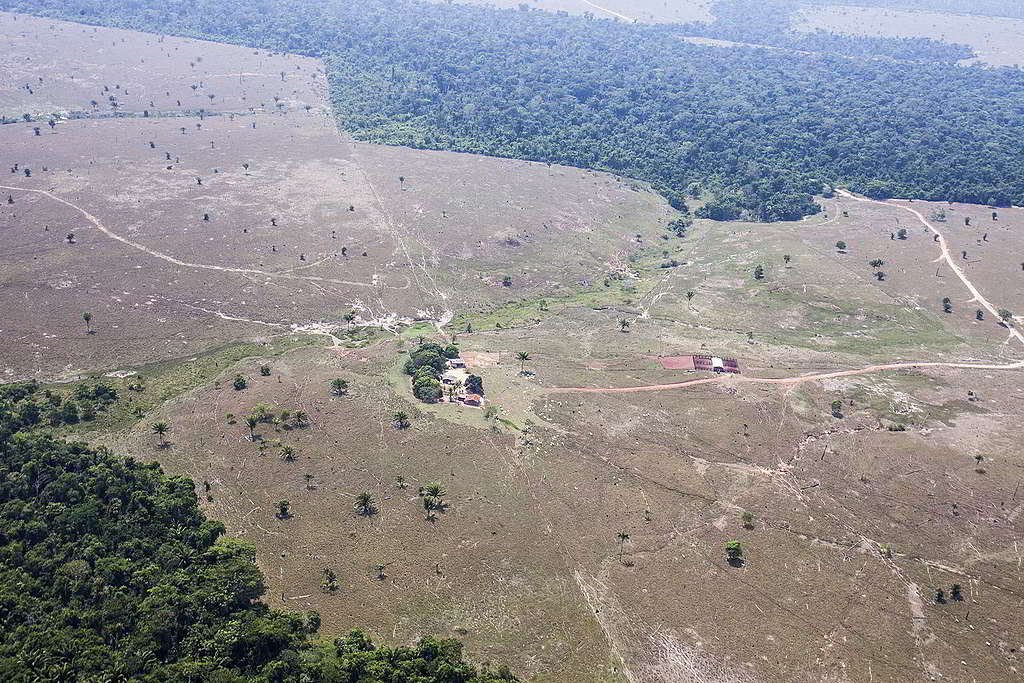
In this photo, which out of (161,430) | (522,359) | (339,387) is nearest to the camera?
(161,430)

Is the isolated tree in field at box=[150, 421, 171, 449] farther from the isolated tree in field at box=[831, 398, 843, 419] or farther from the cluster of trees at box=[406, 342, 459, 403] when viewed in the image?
the isolated tree in field at box=[831, 398, 843, 419]

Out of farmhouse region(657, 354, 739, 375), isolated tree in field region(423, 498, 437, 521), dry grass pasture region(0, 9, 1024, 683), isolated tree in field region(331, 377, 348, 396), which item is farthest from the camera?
farmhouse region(657, 354, 739, 375)

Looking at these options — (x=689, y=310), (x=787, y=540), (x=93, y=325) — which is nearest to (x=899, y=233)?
(x=689, y=310)

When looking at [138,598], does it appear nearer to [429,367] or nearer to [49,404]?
[49,404]

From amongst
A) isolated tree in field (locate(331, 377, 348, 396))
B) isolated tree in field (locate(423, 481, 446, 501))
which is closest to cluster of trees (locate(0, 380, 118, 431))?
isolated tree in field (locate(331, 377, 348, 396))

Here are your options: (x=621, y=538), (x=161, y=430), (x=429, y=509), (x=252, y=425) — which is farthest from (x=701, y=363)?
(x=161, y=430)
